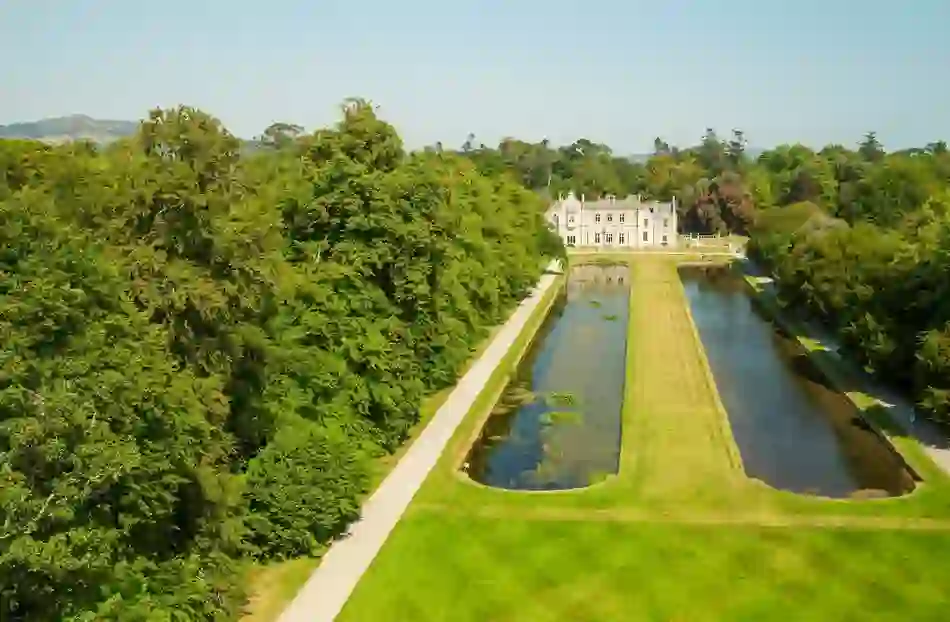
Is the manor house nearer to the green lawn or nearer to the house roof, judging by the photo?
the house roof

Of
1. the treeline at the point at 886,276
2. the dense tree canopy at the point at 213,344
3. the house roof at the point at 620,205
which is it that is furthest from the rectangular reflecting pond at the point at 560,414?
the house roof at the point at 620,205

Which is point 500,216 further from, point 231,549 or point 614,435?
point 231,549

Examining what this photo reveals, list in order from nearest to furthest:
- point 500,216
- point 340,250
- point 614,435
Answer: point 340,250 < point 614,435 < point 500,216


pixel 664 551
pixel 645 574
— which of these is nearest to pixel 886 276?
pixel 664 551

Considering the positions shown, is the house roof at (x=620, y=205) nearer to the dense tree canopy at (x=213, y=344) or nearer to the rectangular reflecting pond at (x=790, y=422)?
the rectangular reflecting pond at (x=790, y=422)

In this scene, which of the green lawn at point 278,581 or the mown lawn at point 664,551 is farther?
the mown lawn at point 664,551

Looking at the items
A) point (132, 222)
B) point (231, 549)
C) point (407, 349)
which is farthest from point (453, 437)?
point (132, 222)

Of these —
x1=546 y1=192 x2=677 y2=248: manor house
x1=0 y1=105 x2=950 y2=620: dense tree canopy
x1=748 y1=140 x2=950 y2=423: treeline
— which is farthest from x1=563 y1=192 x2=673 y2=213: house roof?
x1=0 y1=105 x2=950 y2=620: dense tree canopy
